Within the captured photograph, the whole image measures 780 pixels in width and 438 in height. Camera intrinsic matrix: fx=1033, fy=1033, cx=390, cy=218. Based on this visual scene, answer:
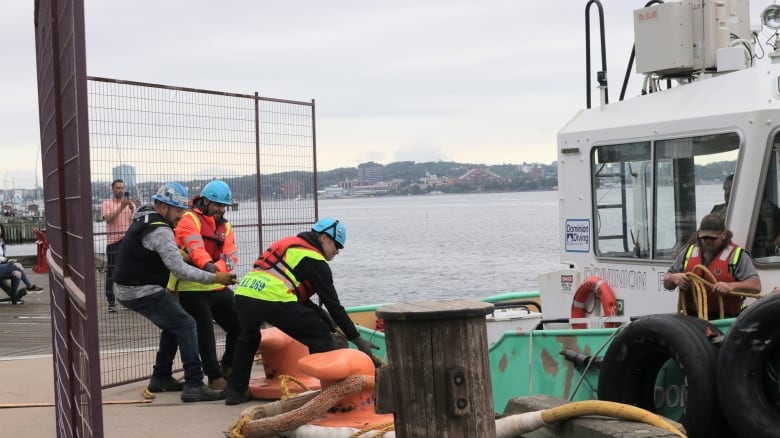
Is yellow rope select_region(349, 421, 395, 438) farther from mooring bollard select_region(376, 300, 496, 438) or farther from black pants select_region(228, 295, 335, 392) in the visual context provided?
mooring bollard select_region(376, 300, 496, 438)

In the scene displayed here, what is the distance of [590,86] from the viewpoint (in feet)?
29.0

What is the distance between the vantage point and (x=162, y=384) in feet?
29.3

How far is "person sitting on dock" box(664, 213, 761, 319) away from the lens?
6.66m

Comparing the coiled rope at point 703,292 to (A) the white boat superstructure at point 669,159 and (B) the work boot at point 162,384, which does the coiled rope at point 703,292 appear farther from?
(B) the work boot at point 162,384

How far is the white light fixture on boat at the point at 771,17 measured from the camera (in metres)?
7.55

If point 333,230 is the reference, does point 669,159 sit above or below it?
above

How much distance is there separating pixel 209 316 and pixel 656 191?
389 centimetres

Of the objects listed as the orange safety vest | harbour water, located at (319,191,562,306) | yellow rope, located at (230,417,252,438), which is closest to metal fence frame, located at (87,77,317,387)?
yellow rope, located at (230,417,252,438)

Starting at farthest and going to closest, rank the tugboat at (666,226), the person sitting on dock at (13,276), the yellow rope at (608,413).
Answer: the person sitting on dock at (13,276) → the tugboat at (666,226) → the yellow rope at (608,413)

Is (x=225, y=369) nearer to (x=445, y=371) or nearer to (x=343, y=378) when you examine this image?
(x=343, y=378)

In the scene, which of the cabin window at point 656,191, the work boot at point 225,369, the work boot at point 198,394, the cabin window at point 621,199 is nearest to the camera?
the cabin window at point 656,191

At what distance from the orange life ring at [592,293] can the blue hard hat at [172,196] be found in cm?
327

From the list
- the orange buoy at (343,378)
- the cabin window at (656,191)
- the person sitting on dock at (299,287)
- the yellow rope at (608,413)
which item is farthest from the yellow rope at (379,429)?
the cabin window at (656,191)

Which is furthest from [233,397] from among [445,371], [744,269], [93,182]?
[445,371]
